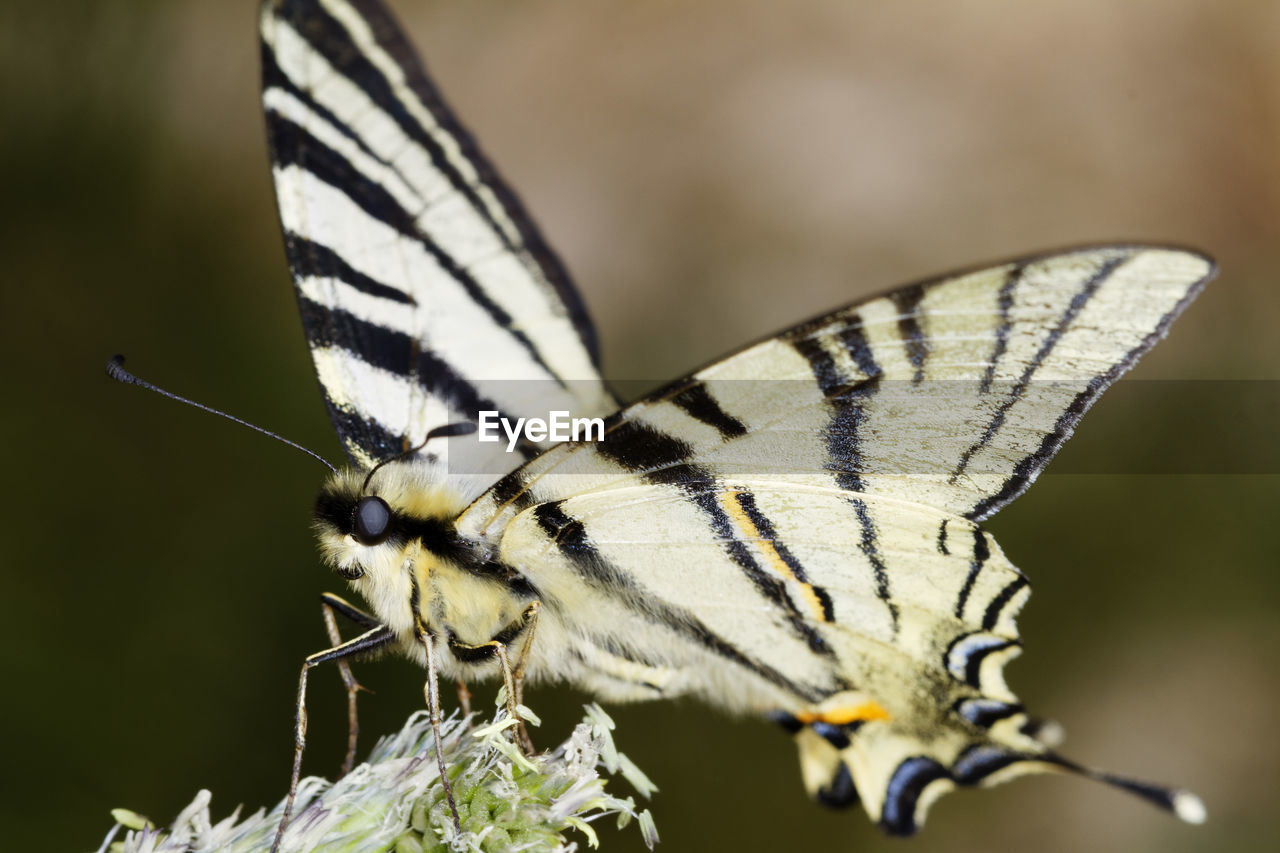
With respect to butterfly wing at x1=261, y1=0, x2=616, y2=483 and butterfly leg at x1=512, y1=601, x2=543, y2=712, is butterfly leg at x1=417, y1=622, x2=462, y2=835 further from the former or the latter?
butterfly wing at x1=261, y1=0, x2=616, y2=483

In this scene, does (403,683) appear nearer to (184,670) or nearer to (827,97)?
(184,670)

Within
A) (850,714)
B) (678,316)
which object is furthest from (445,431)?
(678,316)

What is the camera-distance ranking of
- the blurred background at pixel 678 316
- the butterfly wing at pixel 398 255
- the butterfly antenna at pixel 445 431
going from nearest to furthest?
the butterfly antenna at pixel 445 431 → the butterfly wing at pixel 398 255 → the blurred background at pixel 678 316

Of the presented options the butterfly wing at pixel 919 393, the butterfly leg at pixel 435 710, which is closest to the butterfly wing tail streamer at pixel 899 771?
the butterfly wing at pixel 919 393

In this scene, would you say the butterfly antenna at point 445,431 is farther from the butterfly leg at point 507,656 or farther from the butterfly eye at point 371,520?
the butterfly leg at point 507,656

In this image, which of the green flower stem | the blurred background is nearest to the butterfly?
the green flower stem

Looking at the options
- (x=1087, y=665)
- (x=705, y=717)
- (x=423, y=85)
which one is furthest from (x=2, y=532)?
(x=1087, y=665)

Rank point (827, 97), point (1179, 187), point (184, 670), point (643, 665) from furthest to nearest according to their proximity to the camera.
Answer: point (827, 97) → point (1179, 187) → point (184, 670) → point (643, 665)
